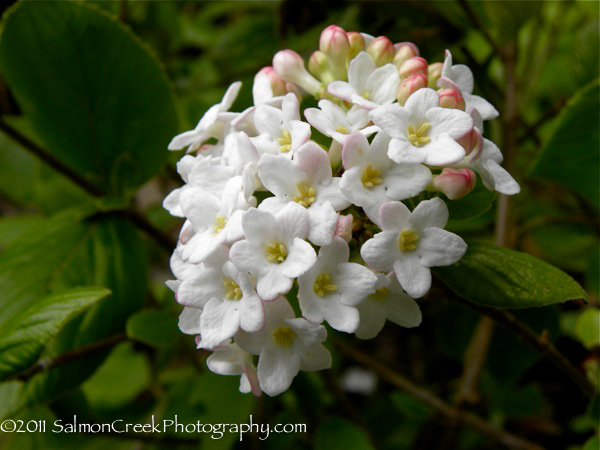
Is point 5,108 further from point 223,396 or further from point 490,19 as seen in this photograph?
point 490,19

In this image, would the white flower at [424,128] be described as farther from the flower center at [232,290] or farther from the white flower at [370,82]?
the flower center at [232,290]

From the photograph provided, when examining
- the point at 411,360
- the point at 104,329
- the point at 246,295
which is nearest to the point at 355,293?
the point at 246,295

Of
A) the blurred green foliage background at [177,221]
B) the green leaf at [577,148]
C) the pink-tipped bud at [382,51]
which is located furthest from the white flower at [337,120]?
the green leaf at [577,148]

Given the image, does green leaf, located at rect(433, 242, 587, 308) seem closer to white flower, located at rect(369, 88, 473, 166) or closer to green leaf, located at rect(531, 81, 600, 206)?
white flower, located at rect(369, 88, 473, 166)

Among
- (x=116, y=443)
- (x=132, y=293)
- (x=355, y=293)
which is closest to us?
(x=355, y=293)

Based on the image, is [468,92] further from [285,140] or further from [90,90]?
[90,90]
